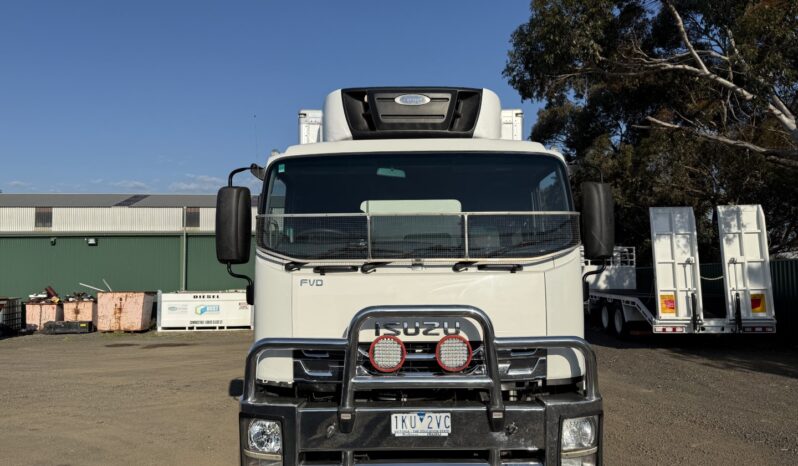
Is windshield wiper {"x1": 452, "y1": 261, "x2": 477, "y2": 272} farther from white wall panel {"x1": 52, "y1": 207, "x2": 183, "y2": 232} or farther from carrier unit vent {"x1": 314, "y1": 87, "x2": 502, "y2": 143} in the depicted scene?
white wall panel {"x1": 52, "y1": 207, "x2": 183, "y2": 232}

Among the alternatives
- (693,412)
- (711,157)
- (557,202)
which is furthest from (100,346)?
(711,157)

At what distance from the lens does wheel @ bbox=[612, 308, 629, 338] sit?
614 inches

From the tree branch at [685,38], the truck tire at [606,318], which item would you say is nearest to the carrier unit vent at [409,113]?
the tree branch at [685,38]

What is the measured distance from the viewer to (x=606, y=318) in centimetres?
1748

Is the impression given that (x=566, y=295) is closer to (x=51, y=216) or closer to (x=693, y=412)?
(x=693, y=412)

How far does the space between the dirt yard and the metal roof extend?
70.6 ft

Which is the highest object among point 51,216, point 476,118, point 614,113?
point 614,113

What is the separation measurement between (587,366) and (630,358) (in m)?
9.97

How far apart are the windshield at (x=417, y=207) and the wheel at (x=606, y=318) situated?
13.8 metres

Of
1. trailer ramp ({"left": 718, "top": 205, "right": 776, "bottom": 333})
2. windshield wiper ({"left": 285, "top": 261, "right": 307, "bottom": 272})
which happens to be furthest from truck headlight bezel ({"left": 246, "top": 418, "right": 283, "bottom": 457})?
trailer ramp ({"left": 718, "top": 205, "right": 776, "bottom": 333})

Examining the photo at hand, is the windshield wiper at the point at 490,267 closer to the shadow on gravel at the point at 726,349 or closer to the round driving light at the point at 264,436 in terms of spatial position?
the round driving light at the point at 264,436

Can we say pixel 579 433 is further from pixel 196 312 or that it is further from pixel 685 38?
pixel 196 312

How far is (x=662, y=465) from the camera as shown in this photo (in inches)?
227

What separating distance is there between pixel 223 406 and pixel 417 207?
5338 mm
